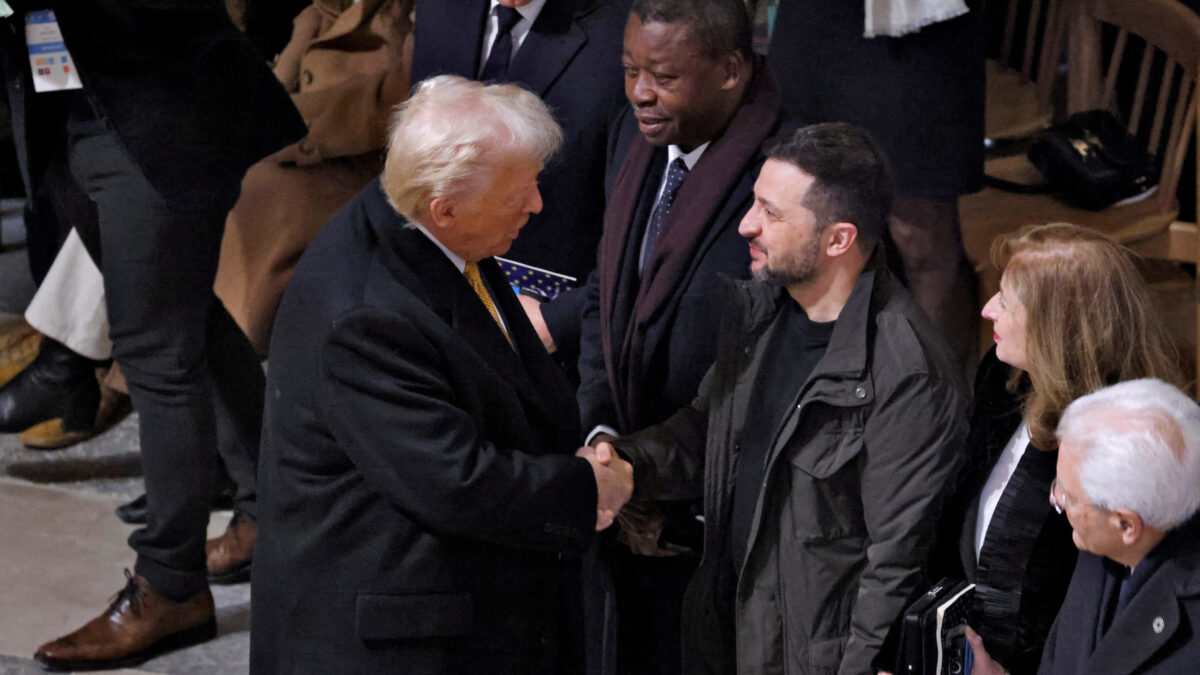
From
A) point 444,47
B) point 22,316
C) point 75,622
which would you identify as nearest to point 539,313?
point 444,47

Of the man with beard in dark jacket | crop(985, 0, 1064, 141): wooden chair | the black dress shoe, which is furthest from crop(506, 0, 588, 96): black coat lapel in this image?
the black dress shoe

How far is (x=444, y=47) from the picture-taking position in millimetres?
3367

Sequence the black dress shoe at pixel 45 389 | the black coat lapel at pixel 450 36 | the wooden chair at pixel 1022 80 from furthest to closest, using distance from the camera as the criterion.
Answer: the black dress shoe at pixel 45 389
the wooden chair at pixel 1022 80
the black coat lapel at pixel 450 36

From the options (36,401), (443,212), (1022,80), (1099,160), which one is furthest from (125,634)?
(1022,80)

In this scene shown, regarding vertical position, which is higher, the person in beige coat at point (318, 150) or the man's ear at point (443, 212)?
the man's ear at point (443, 212)

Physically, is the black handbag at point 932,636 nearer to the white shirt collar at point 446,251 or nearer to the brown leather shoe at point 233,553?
the white shirt collar at point 446,251

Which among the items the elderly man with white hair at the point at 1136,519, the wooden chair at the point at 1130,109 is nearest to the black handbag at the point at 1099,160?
the wooden chair at the point at 1130,109

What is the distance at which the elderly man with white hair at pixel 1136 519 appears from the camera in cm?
182

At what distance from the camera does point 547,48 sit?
10.4 feet

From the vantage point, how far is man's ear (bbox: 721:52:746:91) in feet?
8.72

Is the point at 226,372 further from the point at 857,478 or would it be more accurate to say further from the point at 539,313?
the point at 857,478

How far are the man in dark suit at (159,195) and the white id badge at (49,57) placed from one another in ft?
0.04

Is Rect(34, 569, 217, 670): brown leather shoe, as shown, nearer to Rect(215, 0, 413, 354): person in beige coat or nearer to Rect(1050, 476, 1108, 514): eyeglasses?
Rect(215, 0, 413, 354): person in beige coat

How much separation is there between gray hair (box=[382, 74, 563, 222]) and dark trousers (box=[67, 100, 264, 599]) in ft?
4.07
